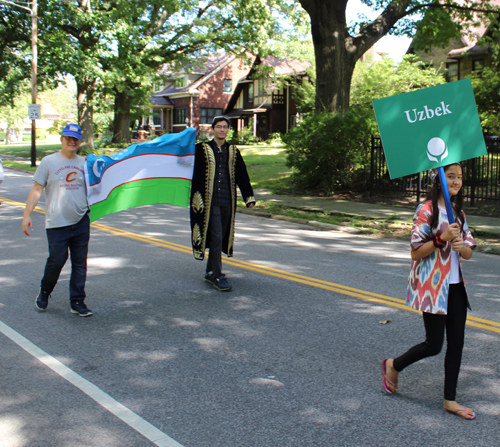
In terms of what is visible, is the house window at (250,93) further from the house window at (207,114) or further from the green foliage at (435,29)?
the green foliage at (435,29)

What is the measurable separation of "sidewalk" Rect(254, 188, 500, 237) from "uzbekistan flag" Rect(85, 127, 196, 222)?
6678mm

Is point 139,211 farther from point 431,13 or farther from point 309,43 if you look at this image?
point 309,43

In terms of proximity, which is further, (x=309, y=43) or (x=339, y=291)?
(x=309, y=43)

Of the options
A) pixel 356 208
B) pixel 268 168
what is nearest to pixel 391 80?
pixel 268 168

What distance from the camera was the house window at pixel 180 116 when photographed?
2340 inches

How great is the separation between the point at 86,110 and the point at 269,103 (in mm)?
19502

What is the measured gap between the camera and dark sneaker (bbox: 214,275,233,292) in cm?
676

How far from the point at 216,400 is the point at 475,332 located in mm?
2740

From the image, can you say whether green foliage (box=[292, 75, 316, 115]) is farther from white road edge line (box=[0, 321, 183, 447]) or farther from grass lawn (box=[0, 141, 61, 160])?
white road edge line (box=[0, 321, 183, 447])

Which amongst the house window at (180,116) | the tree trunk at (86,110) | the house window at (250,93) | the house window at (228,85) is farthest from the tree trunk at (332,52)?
the house window at (180,116)

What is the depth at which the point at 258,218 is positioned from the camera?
44.7ft

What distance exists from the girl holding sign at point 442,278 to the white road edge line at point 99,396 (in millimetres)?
1785

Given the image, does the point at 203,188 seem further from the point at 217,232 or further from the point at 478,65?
the point at 478,65

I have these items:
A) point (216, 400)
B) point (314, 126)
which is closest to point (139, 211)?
point (314, 126)
